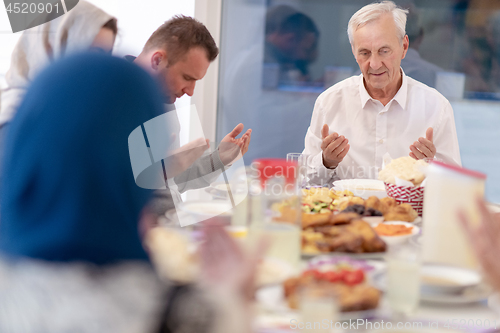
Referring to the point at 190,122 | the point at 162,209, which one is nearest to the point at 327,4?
the point at 190,122

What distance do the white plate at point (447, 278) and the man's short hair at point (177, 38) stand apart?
1432 mm

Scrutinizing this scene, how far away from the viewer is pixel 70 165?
76 cm

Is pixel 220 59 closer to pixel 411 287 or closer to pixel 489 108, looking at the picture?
pixel 489 108

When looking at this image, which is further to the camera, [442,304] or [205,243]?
[442,304]

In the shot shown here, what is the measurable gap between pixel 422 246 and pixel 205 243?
0.66 m

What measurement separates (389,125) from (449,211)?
1.65m

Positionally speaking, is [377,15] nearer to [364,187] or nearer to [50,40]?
[364,187]

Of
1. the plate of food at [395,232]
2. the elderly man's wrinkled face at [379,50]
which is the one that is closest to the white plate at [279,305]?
the plate of food at [395,232]

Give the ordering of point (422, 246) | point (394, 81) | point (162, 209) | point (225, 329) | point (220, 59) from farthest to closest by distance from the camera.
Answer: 1. point (220, 59)
2. point (394, 81)
3. point (162, 209)
4. point (422, 246)
5. point (225, 329)

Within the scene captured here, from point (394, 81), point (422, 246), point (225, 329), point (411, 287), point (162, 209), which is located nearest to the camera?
point (225, 329)

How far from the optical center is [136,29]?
3906mm

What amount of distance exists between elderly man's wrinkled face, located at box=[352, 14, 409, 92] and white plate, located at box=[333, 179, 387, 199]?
2.75 ft

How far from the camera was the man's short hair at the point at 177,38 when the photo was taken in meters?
2.08

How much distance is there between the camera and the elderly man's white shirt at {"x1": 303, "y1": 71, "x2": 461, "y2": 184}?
2689 millimetres
